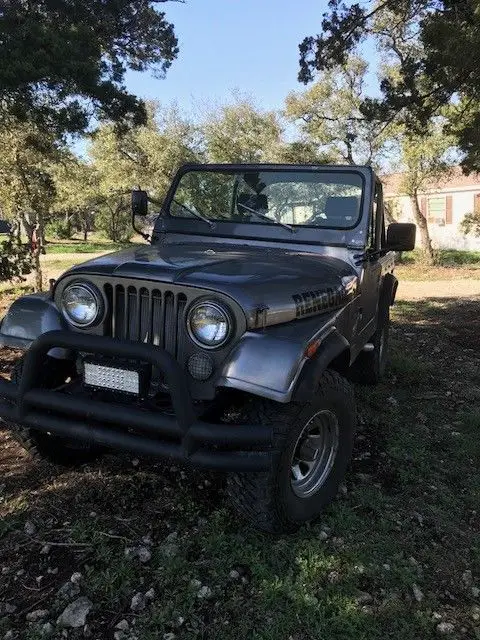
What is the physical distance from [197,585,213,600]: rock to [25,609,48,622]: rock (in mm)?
621

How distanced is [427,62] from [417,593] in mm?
6537

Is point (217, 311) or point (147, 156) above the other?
point (147, 156)

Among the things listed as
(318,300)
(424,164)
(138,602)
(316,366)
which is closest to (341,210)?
(318,300)

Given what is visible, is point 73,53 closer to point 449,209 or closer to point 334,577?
point 334,577

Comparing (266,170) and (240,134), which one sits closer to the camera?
(266,170)

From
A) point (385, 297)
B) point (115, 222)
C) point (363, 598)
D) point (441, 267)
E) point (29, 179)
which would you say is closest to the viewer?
point (363, 598)

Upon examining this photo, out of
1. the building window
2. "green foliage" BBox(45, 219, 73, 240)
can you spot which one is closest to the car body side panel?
the building window

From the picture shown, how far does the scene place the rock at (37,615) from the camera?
7.26 ft

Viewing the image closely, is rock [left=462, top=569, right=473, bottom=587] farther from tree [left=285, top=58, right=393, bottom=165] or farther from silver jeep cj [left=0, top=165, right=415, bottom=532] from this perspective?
tree [left=285, top=58, right=393, bottom=165]

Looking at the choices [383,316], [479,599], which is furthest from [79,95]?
[479,599]

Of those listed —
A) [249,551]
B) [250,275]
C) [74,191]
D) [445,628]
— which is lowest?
[445,628]

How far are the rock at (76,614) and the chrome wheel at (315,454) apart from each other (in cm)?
107

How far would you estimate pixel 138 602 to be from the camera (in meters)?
2.31

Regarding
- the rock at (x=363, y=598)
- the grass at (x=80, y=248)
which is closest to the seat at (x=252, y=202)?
the rock at (x=363, y=598)
